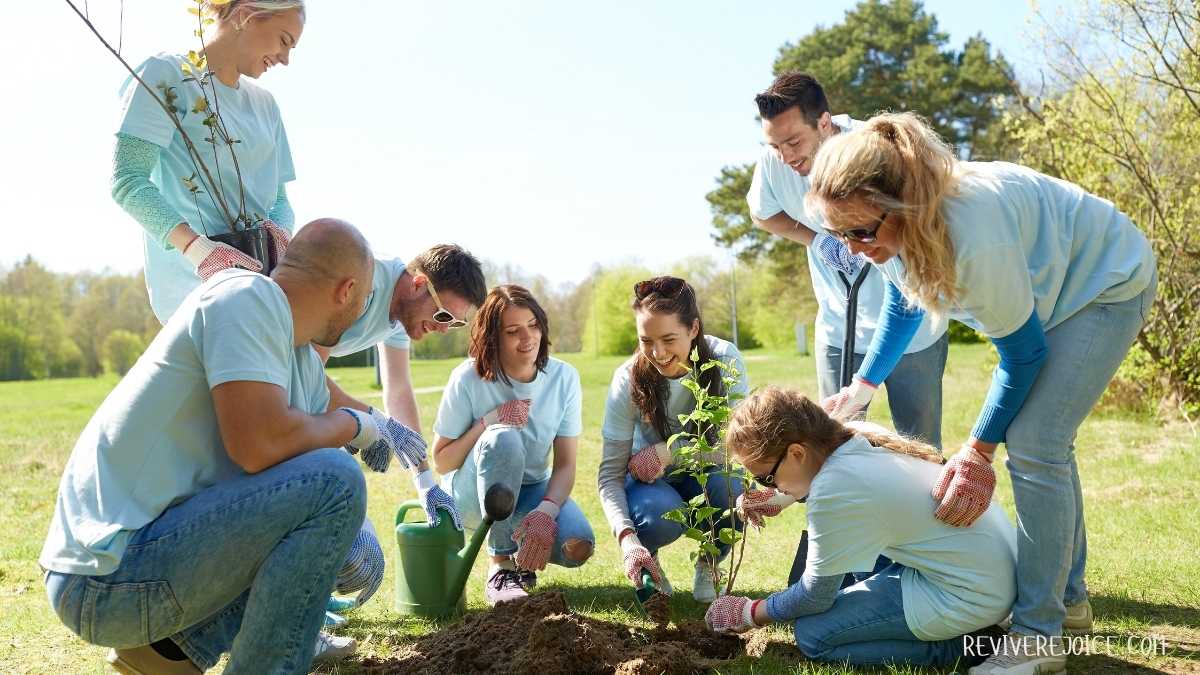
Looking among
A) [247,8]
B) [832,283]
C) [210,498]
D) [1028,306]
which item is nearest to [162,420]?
[210,498]

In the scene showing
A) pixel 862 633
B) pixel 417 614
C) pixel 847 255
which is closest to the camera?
pixel 862 633

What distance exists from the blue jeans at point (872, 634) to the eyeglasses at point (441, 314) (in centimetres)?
159

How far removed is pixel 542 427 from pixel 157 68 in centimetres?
204

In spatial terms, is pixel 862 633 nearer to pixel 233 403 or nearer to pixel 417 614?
pixel 417 614

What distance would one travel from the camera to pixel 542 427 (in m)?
4.34

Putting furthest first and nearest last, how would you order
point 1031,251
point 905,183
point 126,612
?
1. point 1031,251
2. point 905,183
3. point 126,612

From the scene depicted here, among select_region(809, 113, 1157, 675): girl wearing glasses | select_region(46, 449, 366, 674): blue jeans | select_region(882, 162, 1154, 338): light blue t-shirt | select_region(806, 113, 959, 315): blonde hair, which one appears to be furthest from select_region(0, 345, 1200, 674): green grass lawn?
select_region(806, 113, 959, 315): blonde hair

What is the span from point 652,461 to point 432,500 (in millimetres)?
892

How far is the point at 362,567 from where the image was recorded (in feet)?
10.6

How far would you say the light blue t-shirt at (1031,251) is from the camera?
2.52 meters

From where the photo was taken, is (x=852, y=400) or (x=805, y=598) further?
(x=852, y=400)

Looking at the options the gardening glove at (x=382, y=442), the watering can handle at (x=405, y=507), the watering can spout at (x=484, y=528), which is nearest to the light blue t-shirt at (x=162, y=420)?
the gardening glove at (x=382, y=442)

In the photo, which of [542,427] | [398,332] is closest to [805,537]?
[542,427]

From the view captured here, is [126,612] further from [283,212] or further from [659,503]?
[659,503]
